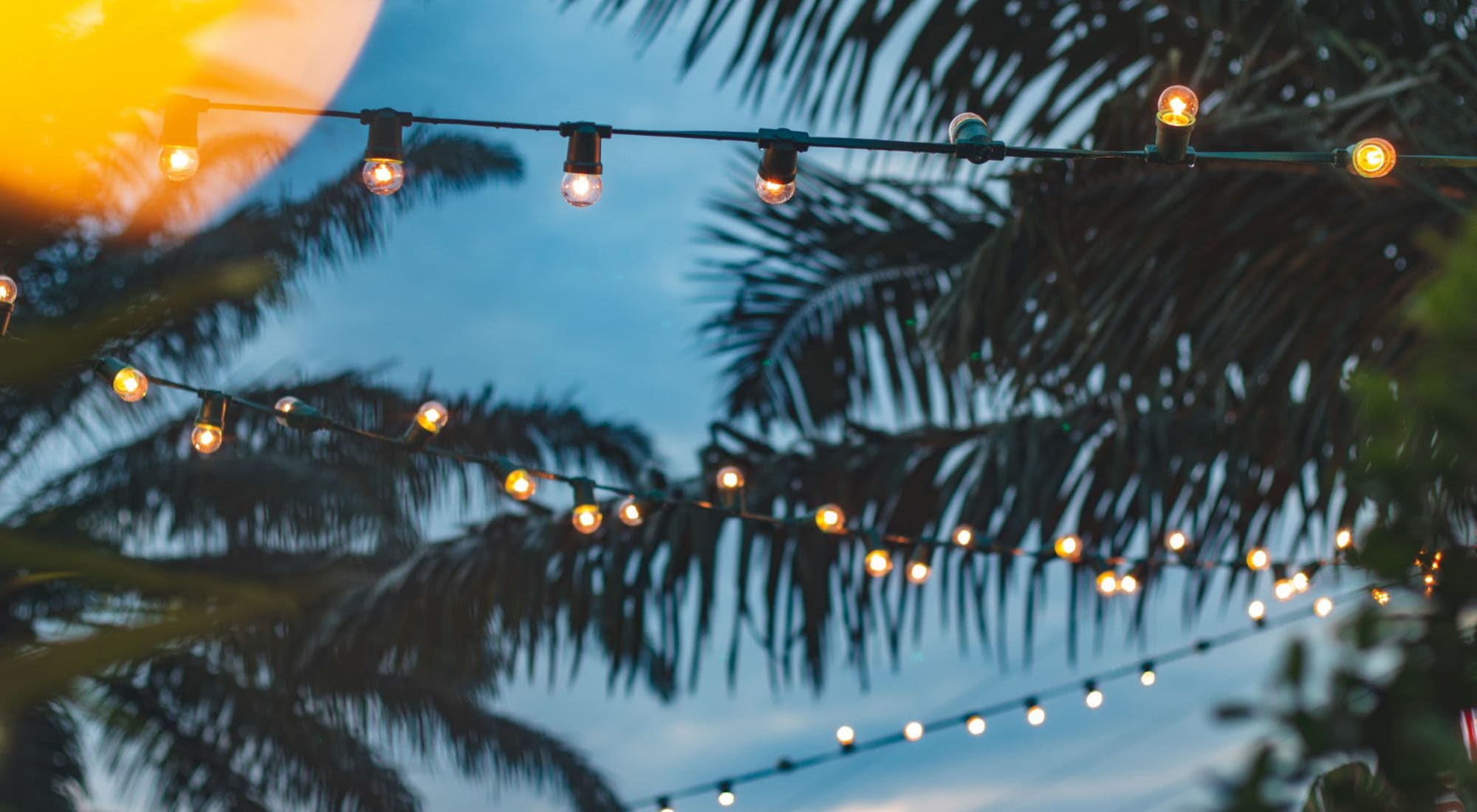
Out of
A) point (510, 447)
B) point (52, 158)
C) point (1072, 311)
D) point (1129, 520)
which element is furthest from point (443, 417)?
point (510, 447)

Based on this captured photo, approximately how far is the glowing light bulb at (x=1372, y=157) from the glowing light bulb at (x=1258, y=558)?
2547 mm

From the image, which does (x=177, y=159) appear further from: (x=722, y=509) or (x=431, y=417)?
(x=722, y=509)

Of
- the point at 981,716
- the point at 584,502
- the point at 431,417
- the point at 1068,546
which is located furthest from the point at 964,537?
the point at 431,417

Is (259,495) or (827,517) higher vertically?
(259,495)

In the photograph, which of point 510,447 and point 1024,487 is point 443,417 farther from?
point 510,447

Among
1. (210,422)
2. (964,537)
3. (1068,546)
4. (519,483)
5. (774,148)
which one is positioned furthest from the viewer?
(964,537)

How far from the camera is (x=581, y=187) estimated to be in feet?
8.48

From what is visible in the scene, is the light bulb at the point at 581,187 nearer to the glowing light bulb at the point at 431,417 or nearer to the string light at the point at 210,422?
the glowing light bulb at the point at 431,417

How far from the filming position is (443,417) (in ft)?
12.0

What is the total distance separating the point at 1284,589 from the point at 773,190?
3.15 m

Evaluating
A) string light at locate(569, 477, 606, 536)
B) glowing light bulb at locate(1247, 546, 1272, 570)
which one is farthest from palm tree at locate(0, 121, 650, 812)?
glowing light bulb at locate(1247, 546, 1272, 570)

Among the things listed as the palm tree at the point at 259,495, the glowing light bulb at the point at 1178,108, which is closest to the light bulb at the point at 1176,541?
the glowing light bulb at the point at 1178,108

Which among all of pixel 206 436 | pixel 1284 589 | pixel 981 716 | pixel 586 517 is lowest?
pixel 981 716

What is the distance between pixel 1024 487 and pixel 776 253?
1649 millimetres
